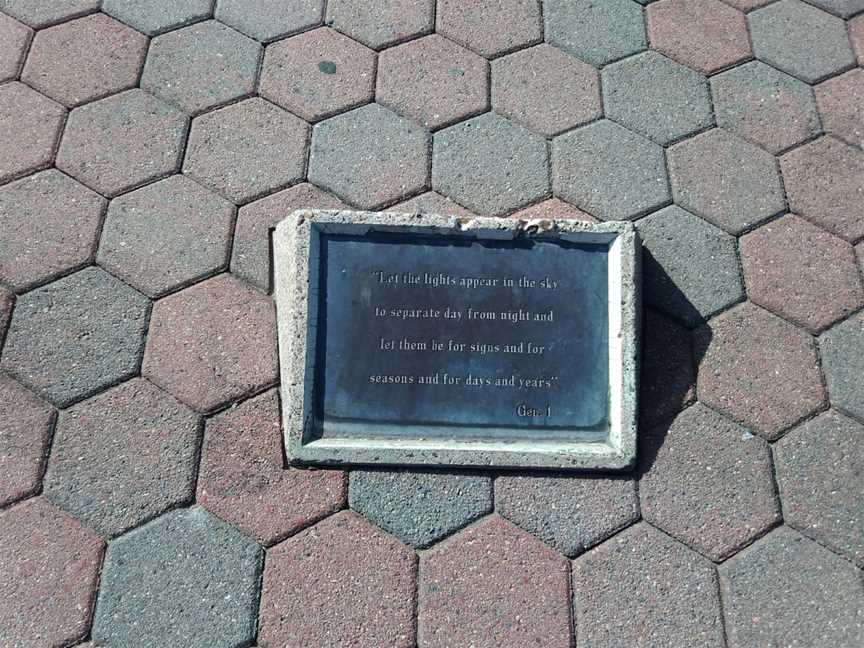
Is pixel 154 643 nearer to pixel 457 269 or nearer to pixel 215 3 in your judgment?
pixel 457 269

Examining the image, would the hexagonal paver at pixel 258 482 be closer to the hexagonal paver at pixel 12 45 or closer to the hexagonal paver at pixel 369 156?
the hexagonal paver at pixel 369 156

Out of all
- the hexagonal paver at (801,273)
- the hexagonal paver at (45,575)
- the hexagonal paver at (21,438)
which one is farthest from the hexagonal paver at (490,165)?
the hexagonal paver at (45,575)

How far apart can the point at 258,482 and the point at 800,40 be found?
255cm

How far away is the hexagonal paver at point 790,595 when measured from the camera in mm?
1966

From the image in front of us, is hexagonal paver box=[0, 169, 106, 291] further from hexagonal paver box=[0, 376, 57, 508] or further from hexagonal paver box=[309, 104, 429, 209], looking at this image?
hexagonal paver box=[309, 104, 429, 209]

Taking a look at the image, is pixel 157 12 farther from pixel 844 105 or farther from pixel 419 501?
pixel 844 105

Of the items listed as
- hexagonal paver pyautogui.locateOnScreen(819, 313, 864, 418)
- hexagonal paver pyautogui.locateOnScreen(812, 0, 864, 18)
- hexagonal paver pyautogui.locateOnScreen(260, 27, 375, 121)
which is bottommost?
hexagonal paver pyautogui.locateOnScreen(819, 313, 864, 418)

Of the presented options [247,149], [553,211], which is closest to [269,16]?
[247,149]

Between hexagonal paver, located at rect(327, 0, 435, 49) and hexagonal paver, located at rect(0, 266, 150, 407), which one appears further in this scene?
hexagonal paver, located at rect(327, 0, 435, 49)

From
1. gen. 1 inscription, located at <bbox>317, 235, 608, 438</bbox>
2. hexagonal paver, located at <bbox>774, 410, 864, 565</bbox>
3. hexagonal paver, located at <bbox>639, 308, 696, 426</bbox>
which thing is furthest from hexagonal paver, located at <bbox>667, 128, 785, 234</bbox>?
hexagonal paver, located at <bbox>774, 410, 864, 565</bbox>

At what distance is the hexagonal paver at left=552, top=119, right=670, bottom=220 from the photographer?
2.52 m

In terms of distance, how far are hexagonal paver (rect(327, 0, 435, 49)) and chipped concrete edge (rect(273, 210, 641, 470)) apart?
3.18 ft

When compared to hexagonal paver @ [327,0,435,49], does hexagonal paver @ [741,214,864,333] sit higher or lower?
lower

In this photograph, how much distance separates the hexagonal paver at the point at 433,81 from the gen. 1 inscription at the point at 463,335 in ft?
2.25
